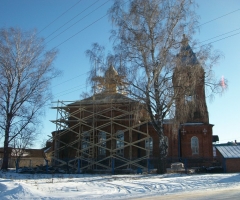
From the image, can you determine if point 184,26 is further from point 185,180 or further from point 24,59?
point 24,59

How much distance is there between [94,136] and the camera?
1113 inches

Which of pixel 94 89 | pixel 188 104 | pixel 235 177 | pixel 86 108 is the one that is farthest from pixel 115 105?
pixel 235 177

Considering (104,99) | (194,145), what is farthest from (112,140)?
(194,145)

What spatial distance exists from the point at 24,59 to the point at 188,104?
14212mm

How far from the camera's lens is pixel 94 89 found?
19781 mm

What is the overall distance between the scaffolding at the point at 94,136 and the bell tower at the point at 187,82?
6.87m

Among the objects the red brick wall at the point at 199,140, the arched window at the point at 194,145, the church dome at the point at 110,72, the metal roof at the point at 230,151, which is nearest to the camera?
the church dome at the point at 110,72

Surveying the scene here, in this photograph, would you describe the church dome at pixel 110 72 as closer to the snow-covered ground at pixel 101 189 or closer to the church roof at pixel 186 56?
the church roof at pixel 186 56

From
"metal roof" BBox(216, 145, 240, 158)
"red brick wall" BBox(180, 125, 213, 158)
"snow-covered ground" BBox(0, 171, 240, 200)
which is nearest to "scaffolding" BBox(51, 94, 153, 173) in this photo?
"red brick wall" BBox(180, 125, 213, 158)

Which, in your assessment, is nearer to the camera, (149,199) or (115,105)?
(149,199)

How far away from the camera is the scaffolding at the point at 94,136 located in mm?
25969

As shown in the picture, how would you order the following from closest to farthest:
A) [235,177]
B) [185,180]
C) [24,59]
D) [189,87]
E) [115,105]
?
[185,180] → [235,177] → [189,87] → [24,59] → [115,105]

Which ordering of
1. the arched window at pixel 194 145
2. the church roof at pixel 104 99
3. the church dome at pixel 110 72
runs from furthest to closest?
the arched window at pixel 194 145
the church roof at pixel 104 99
the church dome at pixel 110 72

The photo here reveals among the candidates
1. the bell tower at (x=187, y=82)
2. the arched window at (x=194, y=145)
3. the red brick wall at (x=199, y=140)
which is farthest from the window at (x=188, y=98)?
the arched window at (x=194, y=145)
